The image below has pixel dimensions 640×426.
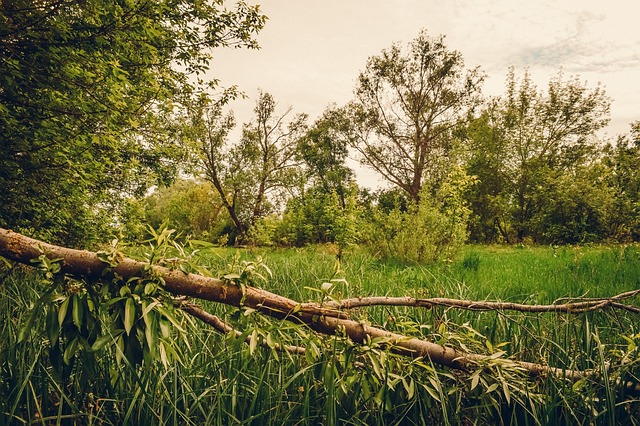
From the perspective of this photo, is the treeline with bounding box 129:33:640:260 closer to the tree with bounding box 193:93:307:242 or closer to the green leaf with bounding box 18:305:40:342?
the tree with bounding box 193:93:307:242

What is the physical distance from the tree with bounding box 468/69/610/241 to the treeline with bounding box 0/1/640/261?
105 millimetres

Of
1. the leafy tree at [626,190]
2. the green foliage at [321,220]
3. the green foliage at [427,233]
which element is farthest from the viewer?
the leafy tree at [626,190]

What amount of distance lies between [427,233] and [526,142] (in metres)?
22.0

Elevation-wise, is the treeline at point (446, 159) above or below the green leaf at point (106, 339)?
above

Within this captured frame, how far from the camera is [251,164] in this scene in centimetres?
3066

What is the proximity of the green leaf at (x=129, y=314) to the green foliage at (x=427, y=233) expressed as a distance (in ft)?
22.9

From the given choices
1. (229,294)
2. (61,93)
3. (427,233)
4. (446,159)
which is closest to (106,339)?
(229,294)

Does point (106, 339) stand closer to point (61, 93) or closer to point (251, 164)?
point (61, 93)

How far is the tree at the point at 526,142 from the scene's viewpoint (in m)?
24.5

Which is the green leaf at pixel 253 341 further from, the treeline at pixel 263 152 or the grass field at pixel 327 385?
the treeline at pixel 263 152

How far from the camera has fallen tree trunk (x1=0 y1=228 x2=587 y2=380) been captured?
4.43 feet

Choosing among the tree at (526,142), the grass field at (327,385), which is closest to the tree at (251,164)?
the tree at (526,142)

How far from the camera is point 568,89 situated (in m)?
24.7

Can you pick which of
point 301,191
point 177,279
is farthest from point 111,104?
point 301,191
